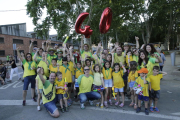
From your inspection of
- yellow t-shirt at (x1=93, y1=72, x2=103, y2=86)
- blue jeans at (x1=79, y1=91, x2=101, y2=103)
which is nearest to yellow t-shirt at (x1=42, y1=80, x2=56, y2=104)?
blue jeans at (x1=79, y1=91, x2=101, y2=103)

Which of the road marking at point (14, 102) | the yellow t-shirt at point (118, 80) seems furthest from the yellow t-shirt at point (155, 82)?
the road marking at point (14, 102)

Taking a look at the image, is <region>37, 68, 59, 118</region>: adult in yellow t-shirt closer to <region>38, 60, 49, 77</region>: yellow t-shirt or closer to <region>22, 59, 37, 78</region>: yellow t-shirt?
<region>38, 60, 49, 77</region>: yellow t-shirt

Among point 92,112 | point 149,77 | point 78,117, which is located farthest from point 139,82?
point 78,117

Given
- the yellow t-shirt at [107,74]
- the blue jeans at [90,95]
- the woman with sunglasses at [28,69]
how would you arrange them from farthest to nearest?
1. the woman with sunglasses at [28,69]
2. the yellow t-shirt at [107,74]
3. the blue jeans at [90,95]

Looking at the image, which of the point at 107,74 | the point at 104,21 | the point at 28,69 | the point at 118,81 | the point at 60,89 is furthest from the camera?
the point at 104,21

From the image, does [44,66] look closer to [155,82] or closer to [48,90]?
[48,90]

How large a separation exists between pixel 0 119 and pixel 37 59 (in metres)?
2.12

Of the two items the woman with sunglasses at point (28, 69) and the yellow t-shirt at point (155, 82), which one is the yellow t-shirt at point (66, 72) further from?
the yellow t-shirt at point (155, 82)

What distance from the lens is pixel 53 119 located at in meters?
3.20

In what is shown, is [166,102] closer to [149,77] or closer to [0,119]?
[149,77]

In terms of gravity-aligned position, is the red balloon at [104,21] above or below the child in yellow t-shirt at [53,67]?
above

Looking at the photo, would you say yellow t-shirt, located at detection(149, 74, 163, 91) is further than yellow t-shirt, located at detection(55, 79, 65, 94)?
No

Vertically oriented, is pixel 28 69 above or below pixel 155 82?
above

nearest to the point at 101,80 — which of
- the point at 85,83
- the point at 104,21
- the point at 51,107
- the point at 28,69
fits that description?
the point at 85,83
